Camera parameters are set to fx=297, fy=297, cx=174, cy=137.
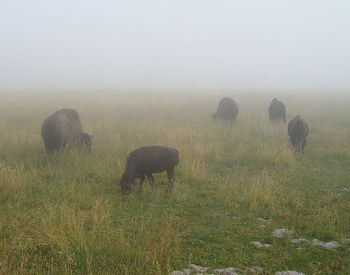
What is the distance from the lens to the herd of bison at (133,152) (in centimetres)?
691

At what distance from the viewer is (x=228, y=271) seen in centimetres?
391

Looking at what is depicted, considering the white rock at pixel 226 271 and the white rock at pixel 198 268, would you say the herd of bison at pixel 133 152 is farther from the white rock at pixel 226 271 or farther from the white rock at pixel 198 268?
the white rock at pixel 226 271

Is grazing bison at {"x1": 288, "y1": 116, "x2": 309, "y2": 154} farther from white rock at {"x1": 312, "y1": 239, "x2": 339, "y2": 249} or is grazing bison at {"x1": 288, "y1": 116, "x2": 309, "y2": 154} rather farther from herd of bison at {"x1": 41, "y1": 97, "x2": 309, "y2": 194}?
white rock at {"x1": 312, "y1": 239, "x2": 339, "y2": 249}

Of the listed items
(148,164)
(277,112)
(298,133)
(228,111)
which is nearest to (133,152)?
(148,164)

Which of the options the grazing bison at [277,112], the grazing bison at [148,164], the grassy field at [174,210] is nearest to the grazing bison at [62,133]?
the grassy field at [174,210]

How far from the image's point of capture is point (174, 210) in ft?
19.6

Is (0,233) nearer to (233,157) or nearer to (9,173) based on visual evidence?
(9,173)

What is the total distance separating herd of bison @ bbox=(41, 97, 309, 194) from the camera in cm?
Answer: 691

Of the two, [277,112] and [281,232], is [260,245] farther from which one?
[277,112]

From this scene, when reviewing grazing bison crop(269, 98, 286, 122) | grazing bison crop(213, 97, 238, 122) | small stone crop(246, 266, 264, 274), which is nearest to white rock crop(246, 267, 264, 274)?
small stone crop(246, 266, 264, 274)

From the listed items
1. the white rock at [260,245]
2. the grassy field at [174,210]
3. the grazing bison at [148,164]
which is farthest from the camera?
the grazing bison at [148,164]

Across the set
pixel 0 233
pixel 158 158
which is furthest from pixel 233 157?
pixel 0 233

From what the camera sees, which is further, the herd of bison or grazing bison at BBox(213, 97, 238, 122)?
grazing bison at BBox(213, 97, 238, 122)

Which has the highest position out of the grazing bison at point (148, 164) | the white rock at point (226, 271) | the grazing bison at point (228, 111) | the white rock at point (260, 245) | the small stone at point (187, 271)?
the grazing bison at point (228, 111)
